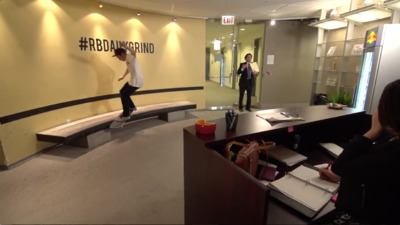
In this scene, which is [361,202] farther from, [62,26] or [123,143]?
[62,26]

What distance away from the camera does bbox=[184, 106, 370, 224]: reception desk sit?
976mm

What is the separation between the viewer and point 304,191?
48.5 inches

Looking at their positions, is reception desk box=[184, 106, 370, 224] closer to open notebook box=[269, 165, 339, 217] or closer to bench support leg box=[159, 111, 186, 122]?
open notebook box=[269, 165, 339, 217]

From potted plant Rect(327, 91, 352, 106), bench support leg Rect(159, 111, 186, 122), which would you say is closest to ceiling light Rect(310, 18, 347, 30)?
potted plant Rect(327, 91, 352, 106)

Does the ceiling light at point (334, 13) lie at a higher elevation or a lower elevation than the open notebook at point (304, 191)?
higher

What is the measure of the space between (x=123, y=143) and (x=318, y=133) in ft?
9.97

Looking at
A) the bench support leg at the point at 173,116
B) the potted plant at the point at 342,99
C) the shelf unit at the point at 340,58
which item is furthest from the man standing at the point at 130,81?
the shelf unit at the point at 340,58

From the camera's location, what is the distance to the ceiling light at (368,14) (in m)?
3.61

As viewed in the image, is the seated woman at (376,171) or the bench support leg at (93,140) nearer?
the seated woman at (376,171)

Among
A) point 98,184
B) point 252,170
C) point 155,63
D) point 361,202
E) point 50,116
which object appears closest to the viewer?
point 361,202

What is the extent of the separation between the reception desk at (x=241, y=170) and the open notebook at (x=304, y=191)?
0.05 meters

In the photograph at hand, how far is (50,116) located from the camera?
11.5 ft

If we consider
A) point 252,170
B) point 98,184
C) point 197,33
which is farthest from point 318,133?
point 197,33

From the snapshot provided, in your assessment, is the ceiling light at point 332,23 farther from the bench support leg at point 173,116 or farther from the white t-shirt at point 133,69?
the white t-shirt at point 133,69
